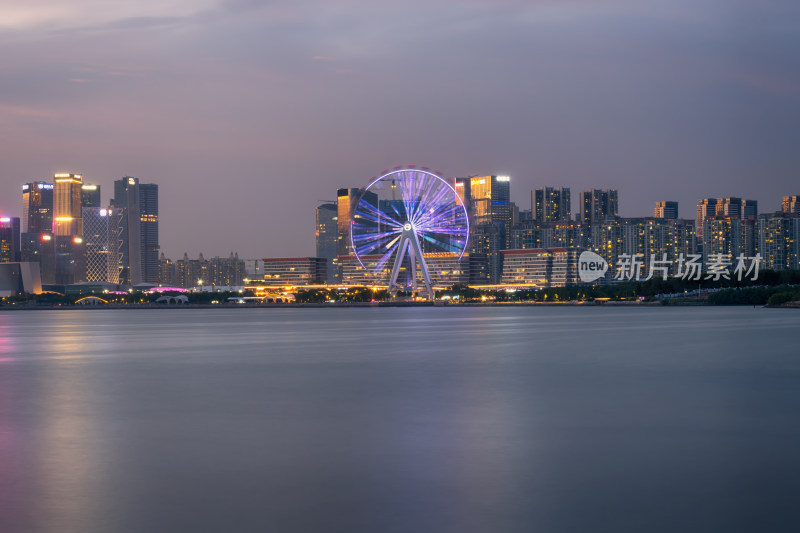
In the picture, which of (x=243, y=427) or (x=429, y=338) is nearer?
(x=243, y=427)

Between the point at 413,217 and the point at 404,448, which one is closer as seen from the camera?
the point at 404,448

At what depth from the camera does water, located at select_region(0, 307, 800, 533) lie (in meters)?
11.2

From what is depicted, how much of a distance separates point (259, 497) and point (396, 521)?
2.32 meters

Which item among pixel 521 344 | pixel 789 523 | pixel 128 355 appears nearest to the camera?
pixel 789 523

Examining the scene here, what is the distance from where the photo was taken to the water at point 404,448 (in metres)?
11.2

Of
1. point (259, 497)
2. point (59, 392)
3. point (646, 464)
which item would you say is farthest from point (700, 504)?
point (59, 392)

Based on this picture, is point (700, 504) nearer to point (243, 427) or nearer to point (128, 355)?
point (243, 427)

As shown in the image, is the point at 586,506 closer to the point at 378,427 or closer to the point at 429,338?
the point at 378,427

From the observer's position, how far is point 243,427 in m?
19.2

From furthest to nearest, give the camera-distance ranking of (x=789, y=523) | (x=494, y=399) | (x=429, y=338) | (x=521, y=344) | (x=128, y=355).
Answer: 1. (x=429, y=338)
2. (x=521, y=344)
3. (x=128, y=355)
4. (x=494, y=399)
5. (x=789, y=523)

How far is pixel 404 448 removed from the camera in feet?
53.7

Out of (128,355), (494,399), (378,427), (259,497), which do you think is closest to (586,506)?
(259,497)

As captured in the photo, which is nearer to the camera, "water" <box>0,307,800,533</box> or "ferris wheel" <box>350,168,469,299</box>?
"water" <box>0,307,800,533</box>

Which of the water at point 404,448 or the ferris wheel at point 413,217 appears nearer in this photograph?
the water at point 404,448
